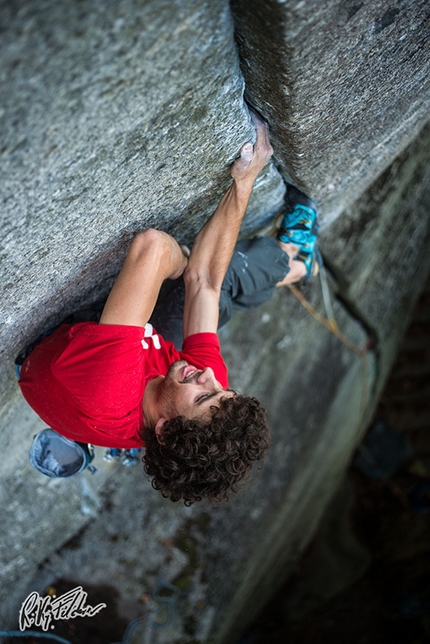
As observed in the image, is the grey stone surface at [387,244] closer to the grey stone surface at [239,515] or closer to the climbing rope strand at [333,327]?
the climbing rope strand at [333,327]

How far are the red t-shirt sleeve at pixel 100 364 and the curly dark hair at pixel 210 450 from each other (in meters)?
0.24

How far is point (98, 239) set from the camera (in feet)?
6.66

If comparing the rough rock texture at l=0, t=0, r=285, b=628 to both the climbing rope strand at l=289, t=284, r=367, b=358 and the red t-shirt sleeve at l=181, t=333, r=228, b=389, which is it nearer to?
the red t-shirt sleeve at l=181, t=333, r=228, b=389

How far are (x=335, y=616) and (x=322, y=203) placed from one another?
16.2ft

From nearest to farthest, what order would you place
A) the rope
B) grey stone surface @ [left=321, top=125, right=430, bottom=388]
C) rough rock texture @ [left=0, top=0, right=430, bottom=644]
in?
rough rock texture @ [left=0, top=0, right=430, bottom=644]
grey stone surface @ [left=321, top=125, right=430, bottom=388]
the rope

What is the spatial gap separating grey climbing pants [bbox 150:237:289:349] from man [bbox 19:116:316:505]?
242 mm

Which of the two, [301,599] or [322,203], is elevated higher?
[322,203]

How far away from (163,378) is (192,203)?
79cm

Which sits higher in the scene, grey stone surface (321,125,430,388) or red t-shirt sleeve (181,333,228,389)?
red t-shirt sleeve (181,333,228,389)

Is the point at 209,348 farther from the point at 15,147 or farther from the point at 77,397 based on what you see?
the point at 15,147

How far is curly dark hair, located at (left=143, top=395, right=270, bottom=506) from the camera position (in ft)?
6.51

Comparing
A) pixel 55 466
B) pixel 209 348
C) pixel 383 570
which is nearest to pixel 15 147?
pixel 209 348

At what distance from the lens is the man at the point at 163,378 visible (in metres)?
1.96
